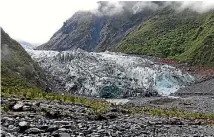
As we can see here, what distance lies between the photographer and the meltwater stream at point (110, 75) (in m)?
82.1

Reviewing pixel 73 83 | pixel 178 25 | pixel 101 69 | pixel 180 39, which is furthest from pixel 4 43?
pixel 178 25

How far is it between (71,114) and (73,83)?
5630 cm

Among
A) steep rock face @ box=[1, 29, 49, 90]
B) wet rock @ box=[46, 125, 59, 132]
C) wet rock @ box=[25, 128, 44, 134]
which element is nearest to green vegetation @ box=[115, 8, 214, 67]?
steep rock face @ box=[1, 29, 49, 90]

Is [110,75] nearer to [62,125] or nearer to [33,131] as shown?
[62,125]

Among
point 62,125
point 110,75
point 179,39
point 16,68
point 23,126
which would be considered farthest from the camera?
point 179,39

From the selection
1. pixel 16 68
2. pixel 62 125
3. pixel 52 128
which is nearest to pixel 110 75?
pixel 16 68

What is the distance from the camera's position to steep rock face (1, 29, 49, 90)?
47156 mm

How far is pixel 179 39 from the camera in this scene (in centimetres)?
16000

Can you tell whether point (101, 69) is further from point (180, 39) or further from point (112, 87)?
point (180, 39)

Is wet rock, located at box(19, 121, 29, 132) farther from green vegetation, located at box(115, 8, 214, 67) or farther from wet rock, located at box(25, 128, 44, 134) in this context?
green vegetation, located at box(115, 8, 214, 67)

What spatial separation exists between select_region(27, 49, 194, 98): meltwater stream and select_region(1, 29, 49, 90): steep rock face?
54.0 feet

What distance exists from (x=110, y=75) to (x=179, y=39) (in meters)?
77.4

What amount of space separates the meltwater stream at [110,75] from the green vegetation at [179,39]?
929 inches

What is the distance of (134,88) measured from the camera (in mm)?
83562
